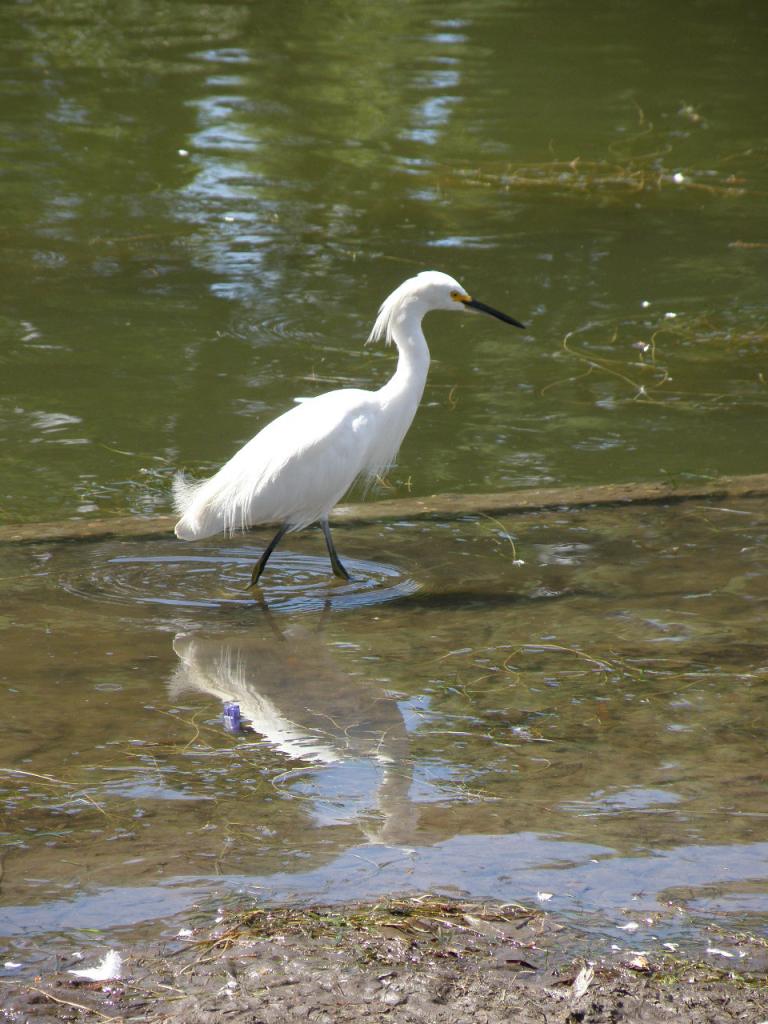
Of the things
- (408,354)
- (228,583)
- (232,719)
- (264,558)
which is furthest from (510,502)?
(232,719)

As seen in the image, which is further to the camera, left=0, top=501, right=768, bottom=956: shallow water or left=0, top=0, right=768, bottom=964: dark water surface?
left=0, top=0, right=768, bottom=964: dark water surface

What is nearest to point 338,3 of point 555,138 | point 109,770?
point 555,138

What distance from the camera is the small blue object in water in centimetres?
455

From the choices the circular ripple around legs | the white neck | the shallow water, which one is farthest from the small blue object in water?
the white neck

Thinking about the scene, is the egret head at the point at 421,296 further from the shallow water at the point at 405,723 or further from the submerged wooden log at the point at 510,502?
the shallow water at the point at 405,723

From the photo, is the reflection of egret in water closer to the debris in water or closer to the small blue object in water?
the small blue object in water

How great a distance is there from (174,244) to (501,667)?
6.77 meters

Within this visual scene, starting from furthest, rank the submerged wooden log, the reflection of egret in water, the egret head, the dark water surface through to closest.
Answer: the submerged wooden log, the egret head, the reflection of egret in water, the dark water surface

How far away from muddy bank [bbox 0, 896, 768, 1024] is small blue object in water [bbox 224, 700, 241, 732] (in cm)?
129

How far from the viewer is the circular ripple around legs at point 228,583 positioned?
5805 mm

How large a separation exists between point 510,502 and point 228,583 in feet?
4.39

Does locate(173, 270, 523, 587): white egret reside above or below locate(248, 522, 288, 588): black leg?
above

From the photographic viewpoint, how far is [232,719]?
4570 mm

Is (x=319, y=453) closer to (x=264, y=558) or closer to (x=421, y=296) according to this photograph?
(x=264, y=558)
